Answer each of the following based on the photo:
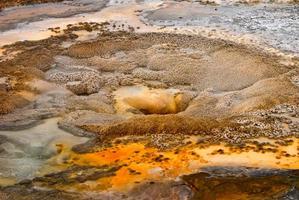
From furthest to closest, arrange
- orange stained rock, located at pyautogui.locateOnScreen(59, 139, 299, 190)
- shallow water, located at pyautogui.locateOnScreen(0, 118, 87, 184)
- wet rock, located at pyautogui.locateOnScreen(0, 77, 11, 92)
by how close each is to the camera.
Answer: wet rock, located at pyautogui.locateOnScreen(0, 77, 11, 92) < shallow water, located at pyautogui.locateOnScreen(0, 118, 87, 184) < orange stained rock, located at pyautogui.locateOnScreen(59, 139, 299, 190)

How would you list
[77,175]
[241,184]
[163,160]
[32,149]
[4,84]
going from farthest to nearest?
[4,84] < [32,149] < [163,160] < [77,175] < [241,184]

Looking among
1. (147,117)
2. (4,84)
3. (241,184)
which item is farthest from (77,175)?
(4,84)

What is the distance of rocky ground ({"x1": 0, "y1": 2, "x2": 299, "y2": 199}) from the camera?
354 inches

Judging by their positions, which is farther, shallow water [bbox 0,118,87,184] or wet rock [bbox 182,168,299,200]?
shallow water [bbox 0,118,87,184]

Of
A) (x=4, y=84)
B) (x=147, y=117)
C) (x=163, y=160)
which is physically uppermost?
(x=4, y=84)

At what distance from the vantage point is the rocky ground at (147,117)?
29.5 ft

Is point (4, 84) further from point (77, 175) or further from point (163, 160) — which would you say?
point (163, 160)

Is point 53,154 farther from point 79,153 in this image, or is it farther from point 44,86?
point 44,86

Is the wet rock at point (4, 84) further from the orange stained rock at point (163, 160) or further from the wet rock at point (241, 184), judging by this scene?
the wet rock at point (241, 184)

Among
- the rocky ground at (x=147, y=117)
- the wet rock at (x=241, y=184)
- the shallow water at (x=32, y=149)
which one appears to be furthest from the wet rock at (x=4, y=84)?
the wet rock at (x=241, y=184)

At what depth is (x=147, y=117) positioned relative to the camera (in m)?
11.6

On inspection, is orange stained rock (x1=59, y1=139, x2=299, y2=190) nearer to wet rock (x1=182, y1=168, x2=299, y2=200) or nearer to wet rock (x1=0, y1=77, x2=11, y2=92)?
wet rock (x1=182, y1=168, x2=299, y2=200)

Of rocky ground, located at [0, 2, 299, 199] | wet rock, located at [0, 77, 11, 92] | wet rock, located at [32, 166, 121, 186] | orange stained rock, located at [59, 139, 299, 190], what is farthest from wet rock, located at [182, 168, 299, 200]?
wet rock, located at [0, 77, 11, 92]

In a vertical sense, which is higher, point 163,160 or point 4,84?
point 4,84
